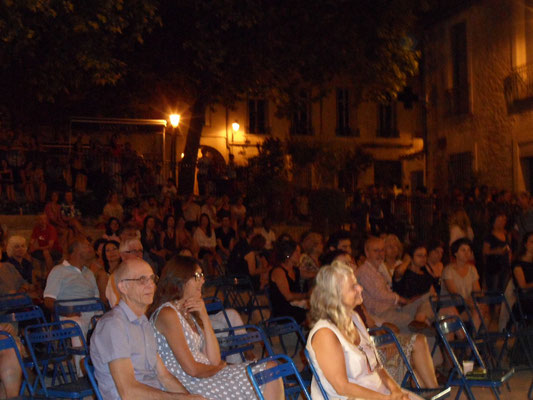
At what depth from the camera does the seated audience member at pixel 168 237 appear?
36.0 ft

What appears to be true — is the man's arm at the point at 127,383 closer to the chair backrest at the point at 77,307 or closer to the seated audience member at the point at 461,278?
the chair backrest at the point at 77,307

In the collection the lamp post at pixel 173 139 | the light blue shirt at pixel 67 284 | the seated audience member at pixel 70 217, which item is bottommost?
the light blue shirt at pixel 67 284

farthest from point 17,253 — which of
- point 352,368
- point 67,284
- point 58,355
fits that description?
point 352,368

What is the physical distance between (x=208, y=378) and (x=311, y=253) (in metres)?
4.36

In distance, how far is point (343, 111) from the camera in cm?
2825

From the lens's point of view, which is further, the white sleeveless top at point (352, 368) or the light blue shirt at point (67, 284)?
the light blue shirt at point (67, 284)

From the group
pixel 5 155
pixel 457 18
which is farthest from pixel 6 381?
pixel 457 18

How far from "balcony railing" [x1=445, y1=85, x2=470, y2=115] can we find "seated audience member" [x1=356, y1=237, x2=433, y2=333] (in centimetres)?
1320

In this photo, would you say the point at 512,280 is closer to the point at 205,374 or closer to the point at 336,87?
the point at 205,374

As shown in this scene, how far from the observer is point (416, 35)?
20766mm

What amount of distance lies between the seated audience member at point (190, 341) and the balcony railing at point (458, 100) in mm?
15830

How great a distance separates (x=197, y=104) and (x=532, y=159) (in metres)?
8.23

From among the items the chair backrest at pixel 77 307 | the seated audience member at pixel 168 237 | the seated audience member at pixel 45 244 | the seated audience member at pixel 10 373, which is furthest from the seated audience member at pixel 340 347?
the seated audience member at pixel 45 244

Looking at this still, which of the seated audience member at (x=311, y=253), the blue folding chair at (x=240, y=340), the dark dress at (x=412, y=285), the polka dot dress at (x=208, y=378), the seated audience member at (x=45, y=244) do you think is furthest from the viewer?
the seated audience member at (x=45, y=244)
